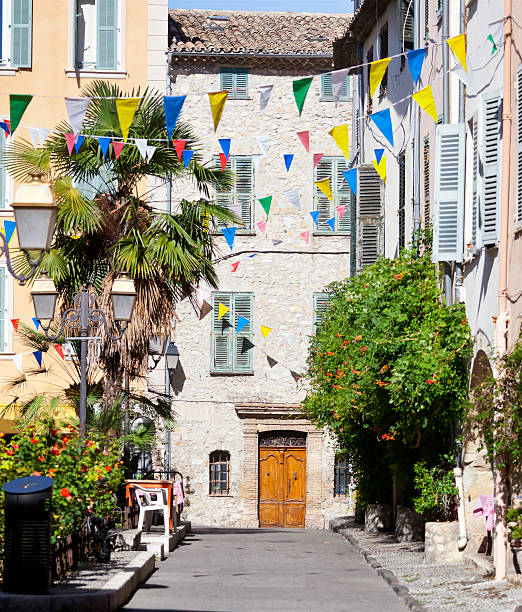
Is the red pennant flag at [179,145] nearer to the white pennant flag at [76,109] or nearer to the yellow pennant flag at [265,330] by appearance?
the white pennant flag at [76,109]

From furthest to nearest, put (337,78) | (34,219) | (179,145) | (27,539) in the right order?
1. (179,145)
2. (337,78)
3. (27,539)
4. (34,219)

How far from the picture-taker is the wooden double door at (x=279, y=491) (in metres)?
32.2

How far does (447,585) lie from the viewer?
13203mm

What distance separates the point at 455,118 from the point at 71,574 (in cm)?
778

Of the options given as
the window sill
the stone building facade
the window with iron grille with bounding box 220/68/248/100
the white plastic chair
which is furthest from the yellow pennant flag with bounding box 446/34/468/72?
the window with iron grille with bounding box 220/68/248/100

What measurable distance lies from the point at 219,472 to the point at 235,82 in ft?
32.4

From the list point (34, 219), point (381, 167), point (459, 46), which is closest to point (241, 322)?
point (381, 167)

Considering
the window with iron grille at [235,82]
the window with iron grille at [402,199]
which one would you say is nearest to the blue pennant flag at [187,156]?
the window with iron grille at [402,199]

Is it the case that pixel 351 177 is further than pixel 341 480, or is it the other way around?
pixel 341 480

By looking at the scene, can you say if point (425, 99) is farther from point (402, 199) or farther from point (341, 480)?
point (341, 480)

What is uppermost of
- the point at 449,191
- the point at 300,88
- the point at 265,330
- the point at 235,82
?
the point at 235,82

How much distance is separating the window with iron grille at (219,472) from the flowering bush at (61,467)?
1948cm

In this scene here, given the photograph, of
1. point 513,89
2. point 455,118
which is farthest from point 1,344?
point 513,89

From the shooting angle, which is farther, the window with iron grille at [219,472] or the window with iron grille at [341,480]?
the window with iron grille at [341,480]
